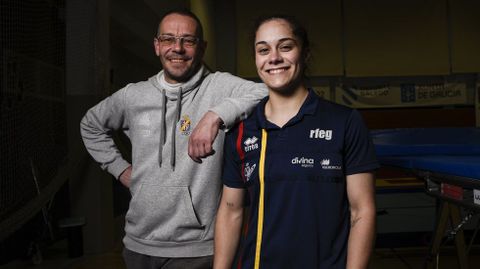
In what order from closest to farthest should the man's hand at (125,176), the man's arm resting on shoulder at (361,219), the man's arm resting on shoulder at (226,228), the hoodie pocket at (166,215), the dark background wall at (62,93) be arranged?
1. the man's arm resting on shoulder at (361,219)
2. the man's arm resting on shoulder at (226,228)
3. the hoodie pocket at (166,215)
4. the man's hand at (125,176)
5. the dark background wall at (62,93)

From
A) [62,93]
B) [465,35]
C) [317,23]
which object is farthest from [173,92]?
[465,35]

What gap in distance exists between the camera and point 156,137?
4.93 ft

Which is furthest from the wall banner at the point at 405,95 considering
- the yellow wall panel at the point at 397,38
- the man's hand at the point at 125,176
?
the man's hand at the point at 125,176

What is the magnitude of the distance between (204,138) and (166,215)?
0.38 meters

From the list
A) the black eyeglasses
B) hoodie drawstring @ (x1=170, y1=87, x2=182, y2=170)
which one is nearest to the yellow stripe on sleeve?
hoodie drawstring @ (x1=170, y1=87, x2=182, y2=170)

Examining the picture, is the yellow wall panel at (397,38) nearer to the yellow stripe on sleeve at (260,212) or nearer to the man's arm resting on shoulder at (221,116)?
the man's arm resting on shoulder at (221,116)

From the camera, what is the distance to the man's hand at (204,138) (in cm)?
121

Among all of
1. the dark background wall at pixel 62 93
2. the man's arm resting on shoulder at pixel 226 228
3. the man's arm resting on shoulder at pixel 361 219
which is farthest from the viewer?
the dark background wall at pixel 62 93

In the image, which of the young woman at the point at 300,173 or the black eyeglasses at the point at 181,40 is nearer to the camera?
the young woman at the point at 300,173

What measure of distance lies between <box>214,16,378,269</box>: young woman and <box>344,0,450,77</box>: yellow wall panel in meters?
6.88

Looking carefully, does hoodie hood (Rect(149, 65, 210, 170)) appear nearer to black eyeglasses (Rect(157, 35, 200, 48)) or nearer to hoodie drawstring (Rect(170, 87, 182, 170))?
hoodie drawstring (Rect(170, 87, 182, 170))

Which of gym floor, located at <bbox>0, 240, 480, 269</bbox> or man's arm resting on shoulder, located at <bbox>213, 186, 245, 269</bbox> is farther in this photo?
gym floor, located at <bbox>0, 240, 480, 269</bbox>

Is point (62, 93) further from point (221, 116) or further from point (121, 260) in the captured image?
point (221, 116)

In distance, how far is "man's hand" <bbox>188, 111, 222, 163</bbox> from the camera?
121cm
